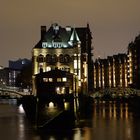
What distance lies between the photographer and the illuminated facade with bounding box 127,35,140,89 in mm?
177312

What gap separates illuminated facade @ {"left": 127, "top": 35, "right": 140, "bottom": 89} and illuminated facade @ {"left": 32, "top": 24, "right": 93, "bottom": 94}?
46516mm

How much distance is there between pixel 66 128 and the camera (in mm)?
79625

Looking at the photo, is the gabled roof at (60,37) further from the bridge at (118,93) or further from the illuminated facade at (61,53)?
the bridge at (118,93)

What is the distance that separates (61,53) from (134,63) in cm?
6094

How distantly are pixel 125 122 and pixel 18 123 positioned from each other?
51.3 ft

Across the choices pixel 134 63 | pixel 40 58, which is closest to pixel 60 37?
pixel 40 58

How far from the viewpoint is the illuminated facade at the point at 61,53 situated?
124m

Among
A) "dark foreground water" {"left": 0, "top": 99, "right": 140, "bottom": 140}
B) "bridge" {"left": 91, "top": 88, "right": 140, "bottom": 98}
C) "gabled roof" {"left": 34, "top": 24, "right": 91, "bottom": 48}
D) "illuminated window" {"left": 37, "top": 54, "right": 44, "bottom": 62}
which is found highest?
"gabled roof" {"left": 34, "top": 24, "right": 91, "bottom": 48}

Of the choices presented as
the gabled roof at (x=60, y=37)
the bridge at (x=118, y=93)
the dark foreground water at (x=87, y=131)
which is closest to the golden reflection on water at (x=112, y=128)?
the dark foreground water at (x=87, y=131)

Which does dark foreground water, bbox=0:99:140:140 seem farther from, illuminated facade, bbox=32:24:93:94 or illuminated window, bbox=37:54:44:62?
illuminated window, bbox=37:54:44:62

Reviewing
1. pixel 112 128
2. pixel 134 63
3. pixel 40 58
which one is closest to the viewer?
pixel 112 128

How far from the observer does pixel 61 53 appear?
12556 centimetres

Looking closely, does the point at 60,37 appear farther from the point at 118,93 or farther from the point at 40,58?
the point at 118,93

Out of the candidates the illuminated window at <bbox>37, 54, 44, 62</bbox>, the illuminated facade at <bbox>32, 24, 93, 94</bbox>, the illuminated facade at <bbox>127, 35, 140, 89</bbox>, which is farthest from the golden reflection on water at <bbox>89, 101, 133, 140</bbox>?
the illuminated facade at <bbox>127, 35, 140, 89</bbox>
